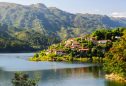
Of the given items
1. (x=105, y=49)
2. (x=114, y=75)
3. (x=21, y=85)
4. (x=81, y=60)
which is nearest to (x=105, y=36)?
(x=105, y=49)

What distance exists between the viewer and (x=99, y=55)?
132 metres

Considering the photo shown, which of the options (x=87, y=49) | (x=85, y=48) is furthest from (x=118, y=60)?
(x=85, y=48)

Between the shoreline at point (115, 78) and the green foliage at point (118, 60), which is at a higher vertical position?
the green foliage at point (118, 60)

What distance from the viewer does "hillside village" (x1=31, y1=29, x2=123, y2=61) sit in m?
134

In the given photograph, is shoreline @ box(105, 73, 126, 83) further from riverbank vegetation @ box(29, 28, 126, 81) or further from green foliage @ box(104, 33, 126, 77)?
riverbank vegetation @ box(29, 28, 126, 81)

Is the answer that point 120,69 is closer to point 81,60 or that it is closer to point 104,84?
point 104,84

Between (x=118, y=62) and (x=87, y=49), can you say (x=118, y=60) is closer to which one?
(x=118, y=62)

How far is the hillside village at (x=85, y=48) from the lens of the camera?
441 ft

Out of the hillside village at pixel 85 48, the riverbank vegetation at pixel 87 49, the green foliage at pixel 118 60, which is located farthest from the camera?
the hillside village at pixel 85 48

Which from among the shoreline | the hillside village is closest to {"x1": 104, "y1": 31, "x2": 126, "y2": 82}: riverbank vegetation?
the shoreline

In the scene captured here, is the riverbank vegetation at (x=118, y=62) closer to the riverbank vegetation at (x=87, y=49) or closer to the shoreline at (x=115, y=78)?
the shoreline at (x=115, y=78)

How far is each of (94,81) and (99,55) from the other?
61.7 meters

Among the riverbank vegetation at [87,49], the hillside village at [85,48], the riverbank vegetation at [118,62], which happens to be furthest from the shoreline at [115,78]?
the hillside village at [85,48]

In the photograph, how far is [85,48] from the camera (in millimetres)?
138375
